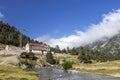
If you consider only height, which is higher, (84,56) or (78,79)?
(84,56)

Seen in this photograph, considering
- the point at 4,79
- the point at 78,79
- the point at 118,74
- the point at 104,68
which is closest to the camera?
the point at 4,79

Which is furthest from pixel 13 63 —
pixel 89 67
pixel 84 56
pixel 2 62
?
pixel 84 56

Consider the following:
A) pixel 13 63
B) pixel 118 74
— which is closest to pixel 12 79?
pixel 118 74

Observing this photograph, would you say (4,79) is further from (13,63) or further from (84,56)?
Result: (84,56)

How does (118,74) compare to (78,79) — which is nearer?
(78,79)

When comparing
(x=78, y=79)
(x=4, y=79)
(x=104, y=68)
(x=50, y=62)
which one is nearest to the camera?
(x=4, y=79)

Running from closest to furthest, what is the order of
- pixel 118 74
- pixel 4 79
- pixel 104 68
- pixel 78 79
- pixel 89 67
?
pixel 4 79 → pixel 78 79 → pixel 118 74 → pixel 104 68 → pixel 89 67

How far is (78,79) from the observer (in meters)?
86.1

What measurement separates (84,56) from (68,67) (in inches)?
2080

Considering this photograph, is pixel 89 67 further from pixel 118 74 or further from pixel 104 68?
pixel 118 74

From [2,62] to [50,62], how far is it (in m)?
64.4

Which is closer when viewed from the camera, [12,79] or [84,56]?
[12,79]

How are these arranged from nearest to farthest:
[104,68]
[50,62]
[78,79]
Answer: [78,79] → [104,68] → [50,62]

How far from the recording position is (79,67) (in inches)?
5866
